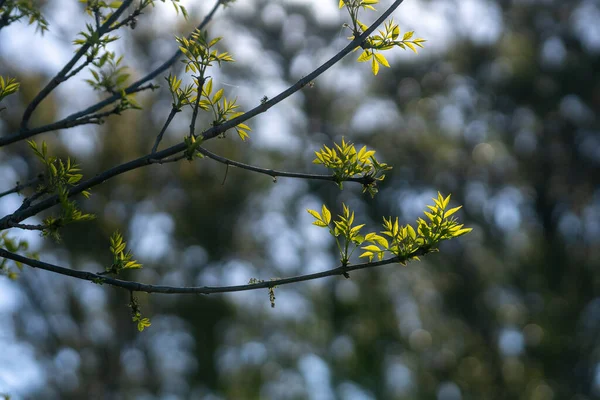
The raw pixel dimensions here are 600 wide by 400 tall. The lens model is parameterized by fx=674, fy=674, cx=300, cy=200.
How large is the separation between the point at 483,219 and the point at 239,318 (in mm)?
4517

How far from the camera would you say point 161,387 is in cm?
1155

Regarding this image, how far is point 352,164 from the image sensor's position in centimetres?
188

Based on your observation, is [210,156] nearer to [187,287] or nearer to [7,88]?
[187,287]

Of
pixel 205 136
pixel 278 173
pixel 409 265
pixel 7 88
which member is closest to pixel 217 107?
pixel 205 136

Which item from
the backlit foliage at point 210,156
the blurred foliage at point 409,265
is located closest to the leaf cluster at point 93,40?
the backlit foliage at point 210,156

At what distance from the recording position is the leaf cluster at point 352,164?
186cm

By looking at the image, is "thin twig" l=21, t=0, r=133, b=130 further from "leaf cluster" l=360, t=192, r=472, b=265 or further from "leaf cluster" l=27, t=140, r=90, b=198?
"leaf cluster" l=360, t=192, r=472, b=265

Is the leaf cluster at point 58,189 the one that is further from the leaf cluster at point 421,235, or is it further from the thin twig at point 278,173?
the leaf cluster at point 421,235

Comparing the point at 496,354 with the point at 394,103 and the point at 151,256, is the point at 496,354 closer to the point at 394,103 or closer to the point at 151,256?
the point at 394,103

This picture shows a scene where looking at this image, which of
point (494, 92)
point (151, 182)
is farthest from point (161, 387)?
point (494, 92)

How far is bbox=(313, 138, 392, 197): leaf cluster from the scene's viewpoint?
1858 millimetres

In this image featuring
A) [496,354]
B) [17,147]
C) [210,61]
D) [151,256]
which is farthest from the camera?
[151,256]

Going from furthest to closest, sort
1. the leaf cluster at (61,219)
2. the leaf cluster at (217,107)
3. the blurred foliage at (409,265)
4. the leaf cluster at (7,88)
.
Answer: the blurred foliage at (409,265), the leaf cluster at (7,88), the leaf cluster at (217,107), the leaf cluster at (61,219)

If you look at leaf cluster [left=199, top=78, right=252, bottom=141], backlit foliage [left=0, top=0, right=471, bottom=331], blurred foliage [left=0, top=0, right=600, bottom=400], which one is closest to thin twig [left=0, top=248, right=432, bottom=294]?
backlit foliage [left=0, top=0, right=471, bottom=331]
